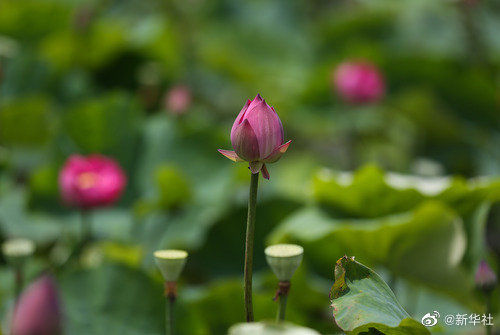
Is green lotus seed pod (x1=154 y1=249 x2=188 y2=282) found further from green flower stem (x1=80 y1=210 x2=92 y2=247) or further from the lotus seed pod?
green flower stem (x1=80 y1=210 x2=92 y2=247)

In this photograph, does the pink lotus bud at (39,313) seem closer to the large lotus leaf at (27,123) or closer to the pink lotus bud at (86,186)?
the pink lotus bud at (86,186)

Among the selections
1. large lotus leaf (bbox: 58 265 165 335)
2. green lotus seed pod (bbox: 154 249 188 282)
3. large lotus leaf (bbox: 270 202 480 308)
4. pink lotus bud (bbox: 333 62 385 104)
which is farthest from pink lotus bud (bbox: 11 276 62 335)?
pink lotus bud (bbox: 333 62 385 104)

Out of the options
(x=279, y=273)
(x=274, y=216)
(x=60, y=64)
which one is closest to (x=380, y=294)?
(x=279, y=273)

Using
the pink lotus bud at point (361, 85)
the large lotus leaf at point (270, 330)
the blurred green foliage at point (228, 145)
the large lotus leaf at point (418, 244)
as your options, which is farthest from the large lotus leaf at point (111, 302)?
the pink lotus bud at point (361, 85)

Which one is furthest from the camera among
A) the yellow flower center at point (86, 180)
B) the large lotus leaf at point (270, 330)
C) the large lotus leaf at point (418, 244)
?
the yellow flower center at point (86, 180)

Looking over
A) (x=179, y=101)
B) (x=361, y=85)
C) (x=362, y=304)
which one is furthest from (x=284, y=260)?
(x=361, y=85)
